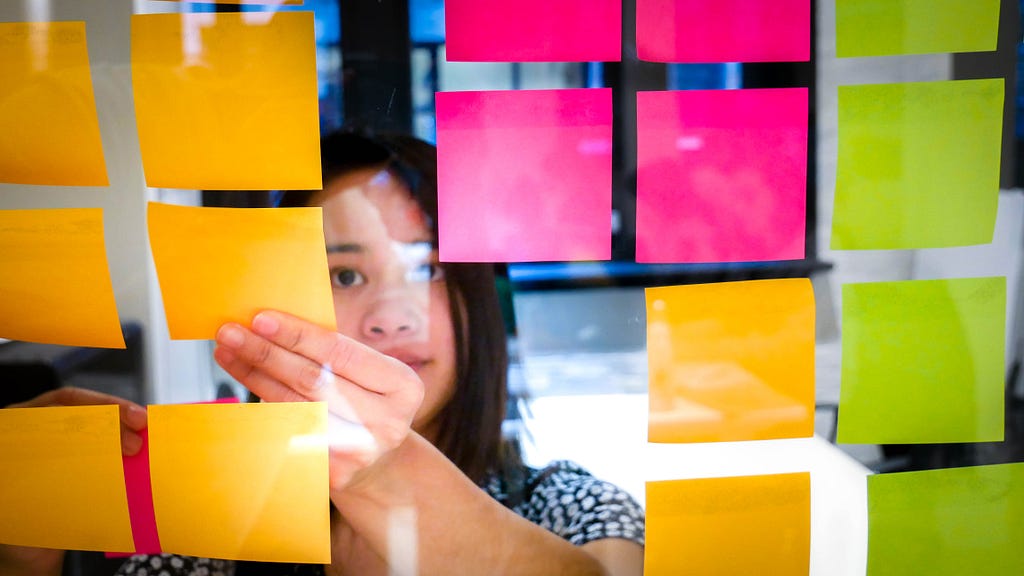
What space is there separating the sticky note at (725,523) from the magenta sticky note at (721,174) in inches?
10.0

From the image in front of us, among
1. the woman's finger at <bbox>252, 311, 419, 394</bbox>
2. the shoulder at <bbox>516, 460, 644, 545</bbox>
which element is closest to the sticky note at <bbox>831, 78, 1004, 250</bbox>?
the shoulder at <bbox>516, 460, 644, 545</bbox>

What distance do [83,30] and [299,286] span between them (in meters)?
0.35

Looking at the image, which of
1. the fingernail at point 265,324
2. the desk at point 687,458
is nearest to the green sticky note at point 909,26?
the desk at point 687,458

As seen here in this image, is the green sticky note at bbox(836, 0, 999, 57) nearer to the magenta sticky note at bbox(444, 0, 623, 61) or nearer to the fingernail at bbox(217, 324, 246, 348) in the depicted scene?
the magenta sticky note at bbox(444, 0, 623, 61)

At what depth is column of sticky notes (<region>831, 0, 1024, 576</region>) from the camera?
2.83 ft

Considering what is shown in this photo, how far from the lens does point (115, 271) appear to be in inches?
33.7

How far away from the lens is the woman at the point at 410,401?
2.79 ft

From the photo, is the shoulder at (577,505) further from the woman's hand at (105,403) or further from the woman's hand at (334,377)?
the woman's hand at (105,403)

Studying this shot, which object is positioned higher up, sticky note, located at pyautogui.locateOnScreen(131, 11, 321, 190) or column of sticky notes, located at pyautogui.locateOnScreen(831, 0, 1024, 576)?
sticky note, located at pyautogui.locateOnScreen(131, 11, 321, 190)

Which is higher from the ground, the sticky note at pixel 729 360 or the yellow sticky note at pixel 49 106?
the yellow sticky note at pixel 49 106

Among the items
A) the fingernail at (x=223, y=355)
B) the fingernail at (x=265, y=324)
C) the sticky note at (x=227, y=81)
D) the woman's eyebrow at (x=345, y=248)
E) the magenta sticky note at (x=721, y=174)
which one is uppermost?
the sticky note at (x=227, y=81)

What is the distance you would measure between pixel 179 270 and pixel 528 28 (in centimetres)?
45

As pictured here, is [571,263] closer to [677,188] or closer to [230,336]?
[677,188]

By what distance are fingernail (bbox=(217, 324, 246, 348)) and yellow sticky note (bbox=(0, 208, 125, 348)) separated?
0.11 meters
